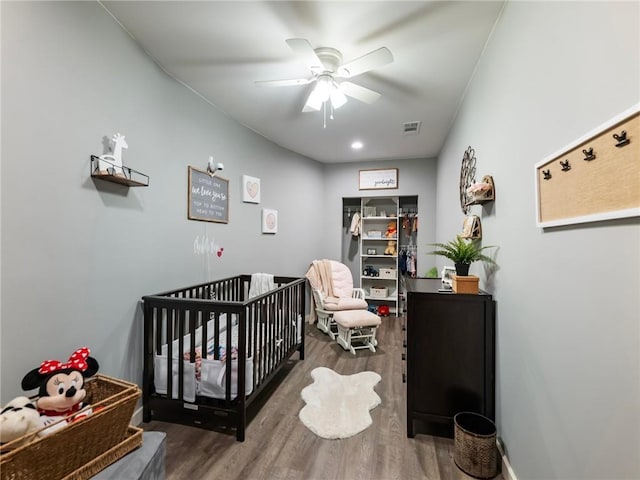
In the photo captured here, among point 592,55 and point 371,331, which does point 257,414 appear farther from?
point 592,55

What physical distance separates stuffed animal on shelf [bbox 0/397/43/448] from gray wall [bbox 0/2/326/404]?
40 centimetres

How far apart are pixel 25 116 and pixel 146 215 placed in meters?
0.83

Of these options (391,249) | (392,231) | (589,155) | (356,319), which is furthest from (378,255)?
(589,155)

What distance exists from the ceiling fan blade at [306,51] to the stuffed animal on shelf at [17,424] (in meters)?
2.01

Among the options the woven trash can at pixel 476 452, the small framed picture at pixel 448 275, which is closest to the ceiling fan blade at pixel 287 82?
the small framed picture at pixel 448 275

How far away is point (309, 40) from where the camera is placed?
1.86m

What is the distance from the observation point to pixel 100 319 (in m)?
1.68

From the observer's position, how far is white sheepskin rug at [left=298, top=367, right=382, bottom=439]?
1.94 metres

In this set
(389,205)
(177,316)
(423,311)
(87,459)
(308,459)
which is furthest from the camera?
(389,205)

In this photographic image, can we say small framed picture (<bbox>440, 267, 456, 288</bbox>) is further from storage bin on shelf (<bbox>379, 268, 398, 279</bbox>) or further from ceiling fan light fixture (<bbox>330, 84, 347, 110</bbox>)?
storage bin on shelf (<bbox>379, 268, 398, 279</bbox>)

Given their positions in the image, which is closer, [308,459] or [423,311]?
[308,459]

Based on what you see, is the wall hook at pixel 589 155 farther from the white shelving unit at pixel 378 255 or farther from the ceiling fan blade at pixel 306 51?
the white shelving unit at pixel 378 255

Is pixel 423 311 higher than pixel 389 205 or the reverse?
the reverse

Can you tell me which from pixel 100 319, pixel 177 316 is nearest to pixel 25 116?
pixel 100 319
